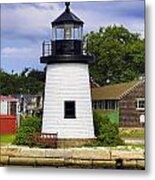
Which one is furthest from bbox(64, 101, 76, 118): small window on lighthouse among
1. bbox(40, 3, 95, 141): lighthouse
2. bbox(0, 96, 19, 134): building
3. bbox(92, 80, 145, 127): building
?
bbox(0, 96, 19, 134): building

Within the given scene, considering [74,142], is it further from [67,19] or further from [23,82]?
[67,19]

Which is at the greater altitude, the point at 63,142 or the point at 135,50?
the point at 135,50

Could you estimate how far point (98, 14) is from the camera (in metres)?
2.88

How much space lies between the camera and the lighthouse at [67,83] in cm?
292

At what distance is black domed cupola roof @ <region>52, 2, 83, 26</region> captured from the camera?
9.53ft

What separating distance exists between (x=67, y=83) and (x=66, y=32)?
25 centimetres

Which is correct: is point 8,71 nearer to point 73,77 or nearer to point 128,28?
A: point 73,77

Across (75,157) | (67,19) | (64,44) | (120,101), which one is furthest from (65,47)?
(75,157)

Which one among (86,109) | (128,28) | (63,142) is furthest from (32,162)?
(128,28)

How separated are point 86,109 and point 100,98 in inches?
3.6

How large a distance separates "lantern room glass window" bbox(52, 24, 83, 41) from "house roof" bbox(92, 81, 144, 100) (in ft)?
0.88

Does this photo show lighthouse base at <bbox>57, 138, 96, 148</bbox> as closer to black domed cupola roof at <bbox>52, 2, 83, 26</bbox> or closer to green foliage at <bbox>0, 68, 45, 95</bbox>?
green foliage at <bbox>0, 68, 45, 95</bbox>

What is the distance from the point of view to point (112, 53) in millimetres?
2906

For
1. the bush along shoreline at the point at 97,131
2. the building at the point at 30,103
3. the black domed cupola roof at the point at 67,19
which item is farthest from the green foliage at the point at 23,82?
the black domed cupola roof at the point at 67,19
